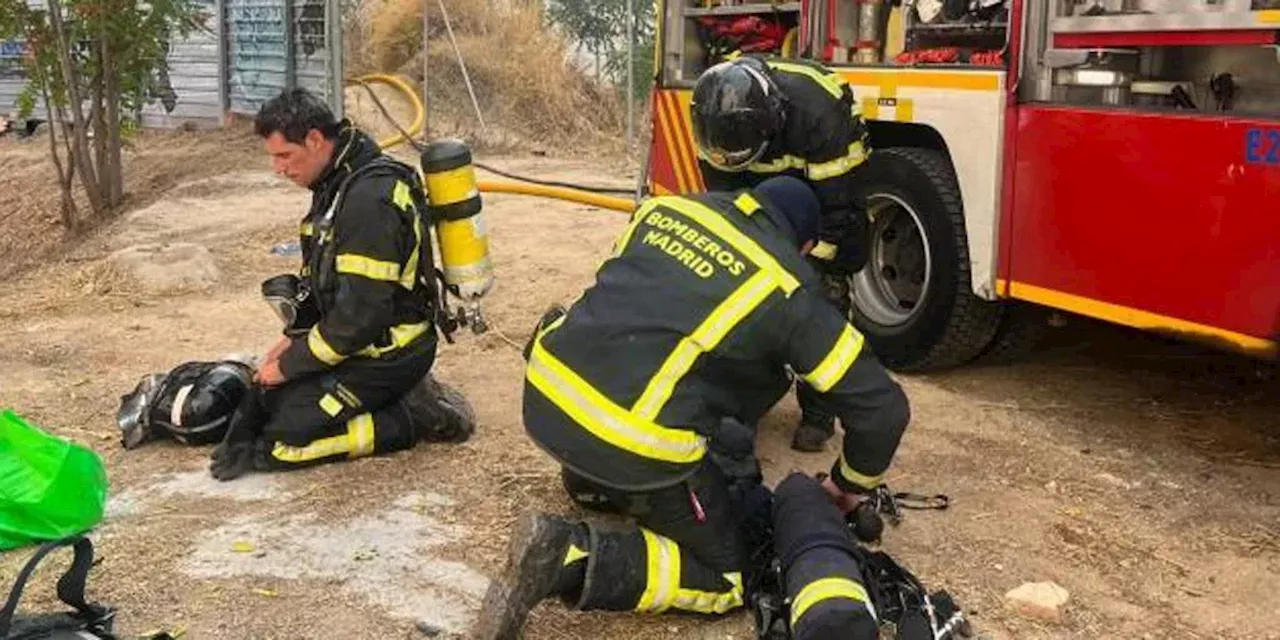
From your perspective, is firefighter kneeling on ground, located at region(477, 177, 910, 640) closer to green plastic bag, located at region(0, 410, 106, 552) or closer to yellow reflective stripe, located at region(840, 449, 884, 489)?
yellow reflective stripe, located at region(840, 449, 884, 489)

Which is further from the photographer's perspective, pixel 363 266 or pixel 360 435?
pixel 360 435

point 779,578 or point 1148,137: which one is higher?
point 1148,137

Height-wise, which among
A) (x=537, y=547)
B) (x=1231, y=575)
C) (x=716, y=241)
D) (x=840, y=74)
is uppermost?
(x=840, y=74)

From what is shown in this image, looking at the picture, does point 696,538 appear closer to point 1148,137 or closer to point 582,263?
point 1148,137

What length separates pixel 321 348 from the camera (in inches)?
157

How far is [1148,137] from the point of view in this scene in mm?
3906

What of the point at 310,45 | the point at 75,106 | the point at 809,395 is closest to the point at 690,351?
the point at 809,395

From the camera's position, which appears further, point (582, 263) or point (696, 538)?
point (582, 263)

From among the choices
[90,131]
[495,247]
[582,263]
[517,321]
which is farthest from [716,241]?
[90,131]

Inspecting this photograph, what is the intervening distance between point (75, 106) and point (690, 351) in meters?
8.06

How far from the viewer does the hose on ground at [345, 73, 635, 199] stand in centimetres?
859

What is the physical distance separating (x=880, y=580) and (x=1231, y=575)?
1076 mm

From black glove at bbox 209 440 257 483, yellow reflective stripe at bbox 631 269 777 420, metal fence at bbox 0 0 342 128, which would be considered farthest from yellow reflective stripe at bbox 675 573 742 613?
metal fence at bbox 0 0 342 128

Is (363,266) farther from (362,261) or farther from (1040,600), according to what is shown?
(1040,600)
